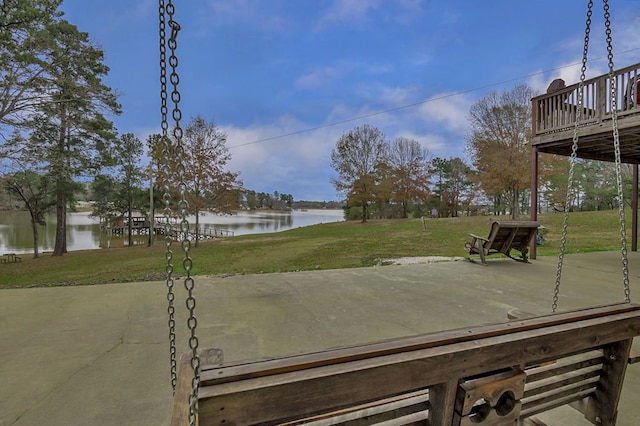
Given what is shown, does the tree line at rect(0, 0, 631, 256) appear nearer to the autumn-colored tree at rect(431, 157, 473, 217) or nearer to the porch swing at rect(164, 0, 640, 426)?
the autumn-colored tree at rect(431, 157, 473, 217)

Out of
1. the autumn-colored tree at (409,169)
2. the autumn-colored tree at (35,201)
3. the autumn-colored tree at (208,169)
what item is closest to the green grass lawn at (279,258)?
the autumn-colored tree at (208,169)

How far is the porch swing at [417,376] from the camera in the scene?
34.3 inches

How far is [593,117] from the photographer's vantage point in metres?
5.37

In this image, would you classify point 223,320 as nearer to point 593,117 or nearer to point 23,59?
point 593,117

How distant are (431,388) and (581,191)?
3312 centimetres

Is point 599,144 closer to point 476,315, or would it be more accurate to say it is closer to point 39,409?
point 476,315

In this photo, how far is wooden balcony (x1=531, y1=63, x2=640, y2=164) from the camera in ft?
15.8

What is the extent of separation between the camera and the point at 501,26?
18.0 ft

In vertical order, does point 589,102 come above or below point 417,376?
above

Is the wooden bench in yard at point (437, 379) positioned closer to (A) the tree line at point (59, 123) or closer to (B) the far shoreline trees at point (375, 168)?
(A) the tree line at point (59, 123)

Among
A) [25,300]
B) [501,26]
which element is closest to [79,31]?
[25,300]

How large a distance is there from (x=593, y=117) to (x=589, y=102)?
1.16 feet

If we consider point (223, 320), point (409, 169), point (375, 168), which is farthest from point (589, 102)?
point (409, 169)

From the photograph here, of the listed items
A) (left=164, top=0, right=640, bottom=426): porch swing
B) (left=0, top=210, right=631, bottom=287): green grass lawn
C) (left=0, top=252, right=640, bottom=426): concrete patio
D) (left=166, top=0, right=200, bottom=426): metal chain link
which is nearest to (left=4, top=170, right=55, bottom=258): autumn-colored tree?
(left=0, top=210, right=631, bottom=287): green grass lawn
